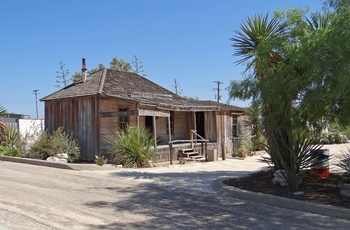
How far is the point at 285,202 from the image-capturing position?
6.51 meters

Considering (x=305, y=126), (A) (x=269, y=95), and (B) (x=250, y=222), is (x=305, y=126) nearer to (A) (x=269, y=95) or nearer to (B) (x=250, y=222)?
(A) (x=269, y=95)

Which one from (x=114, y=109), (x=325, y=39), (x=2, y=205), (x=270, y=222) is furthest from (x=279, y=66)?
(x=114, y=109)

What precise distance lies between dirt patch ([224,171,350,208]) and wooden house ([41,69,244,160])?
684cm

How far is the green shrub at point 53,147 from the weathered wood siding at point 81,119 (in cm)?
68

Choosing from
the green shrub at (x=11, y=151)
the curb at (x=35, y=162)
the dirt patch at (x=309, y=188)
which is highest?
the green shrub at (x=11, y=151)

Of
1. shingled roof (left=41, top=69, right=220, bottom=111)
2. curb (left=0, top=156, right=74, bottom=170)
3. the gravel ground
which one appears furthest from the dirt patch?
shingled roof (left=41, top=69, right=220, bottom=111)

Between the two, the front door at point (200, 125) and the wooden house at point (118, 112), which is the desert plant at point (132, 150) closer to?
the wooden house at point (118, 112)

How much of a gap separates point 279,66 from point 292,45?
0.51 metres

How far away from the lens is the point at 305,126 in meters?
7.98

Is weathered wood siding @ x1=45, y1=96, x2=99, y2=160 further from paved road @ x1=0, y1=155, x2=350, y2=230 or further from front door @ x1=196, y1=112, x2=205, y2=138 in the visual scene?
front door @ x1=196, y1=112, x2=205, y2=138

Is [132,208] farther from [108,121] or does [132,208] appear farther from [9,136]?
[9,136]

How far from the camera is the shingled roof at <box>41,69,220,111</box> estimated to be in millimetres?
16281

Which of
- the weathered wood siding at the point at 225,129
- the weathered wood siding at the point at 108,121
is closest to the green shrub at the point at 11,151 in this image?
the weathered wood siding at the point at 108,121

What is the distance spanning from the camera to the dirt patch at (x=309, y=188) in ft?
21.5
